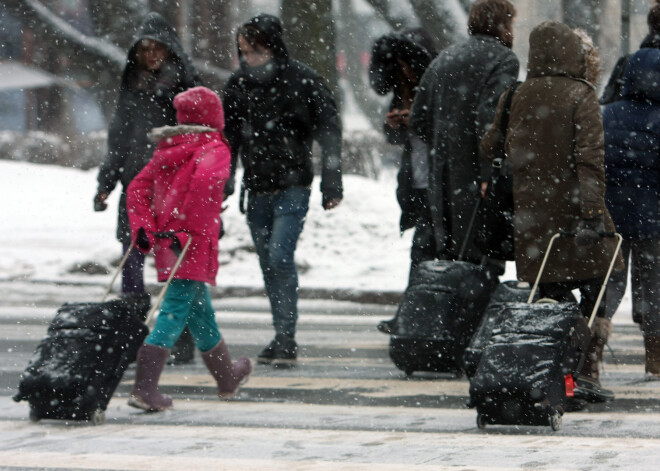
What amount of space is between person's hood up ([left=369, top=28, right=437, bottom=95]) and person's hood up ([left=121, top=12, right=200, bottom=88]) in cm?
116

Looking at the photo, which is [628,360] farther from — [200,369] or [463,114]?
[200,369]

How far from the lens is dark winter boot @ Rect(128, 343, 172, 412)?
225 inches

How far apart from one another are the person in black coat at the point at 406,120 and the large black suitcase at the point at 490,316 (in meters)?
1.22

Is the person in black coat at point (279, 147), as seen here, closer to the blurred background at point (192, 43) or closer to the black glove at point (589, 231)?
the black glove at point (589, 231)

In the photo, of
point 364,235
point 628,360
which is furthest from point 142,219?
point 364,235

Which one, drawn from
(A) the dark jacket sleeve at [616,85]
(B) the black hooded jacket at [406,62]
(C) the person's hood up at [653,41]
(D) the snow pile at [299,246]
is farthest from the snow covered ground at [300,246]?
(C) the person's hood up at [653,41]

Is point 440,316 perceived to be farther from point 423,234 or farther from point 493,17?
point 493,17

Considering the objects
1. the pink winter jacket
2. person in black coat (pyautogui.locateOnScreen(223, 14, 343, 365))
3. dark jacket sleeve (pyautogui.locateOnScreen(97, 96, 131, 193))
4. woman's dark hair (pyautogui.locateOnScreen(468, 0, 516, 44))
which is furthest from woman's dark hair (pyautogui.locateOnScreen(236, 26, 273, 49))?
the pink winter jacket

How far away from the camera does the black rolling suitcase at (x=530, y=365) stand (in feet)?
16.8

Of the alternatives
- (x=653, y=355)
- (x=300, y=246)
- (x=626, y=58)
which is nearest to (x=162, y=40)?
(x=626, y=58)

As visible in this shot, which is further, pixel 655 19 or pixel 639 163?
pixel 655 19

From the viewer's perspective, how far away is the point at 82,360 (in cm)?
542

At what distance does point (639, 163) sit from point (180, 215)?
8.16 feet

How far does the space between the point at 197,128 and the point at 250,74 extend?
167 centimetres
